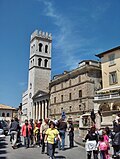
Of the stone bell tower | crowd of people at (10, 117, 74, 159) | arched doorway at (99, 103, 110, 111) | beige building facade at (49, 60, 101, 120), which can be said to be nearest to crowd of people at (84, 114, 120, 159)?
crowd of people at (10, 117, 74, 159)

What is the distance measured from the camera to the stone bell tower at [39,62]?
7369 centimetres

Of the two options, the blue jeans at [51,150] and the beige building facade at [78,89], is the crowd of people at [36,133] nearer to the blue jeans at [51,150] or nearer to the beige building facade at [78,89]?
the blue jeans at [51,150]

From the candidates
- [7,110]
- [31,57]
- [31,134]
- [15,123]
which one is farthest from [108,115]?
[7,110]

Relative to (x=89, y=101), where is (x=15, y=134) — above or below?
below

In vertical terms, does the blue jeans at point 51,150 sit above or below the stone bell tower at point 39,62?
below

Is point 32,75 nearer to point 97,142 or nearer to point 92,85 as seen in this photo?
point 92,85

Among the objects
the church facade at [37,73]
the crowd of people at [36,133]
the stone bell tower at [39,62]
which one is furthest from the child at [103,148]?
the stone bell tower at [39,62]

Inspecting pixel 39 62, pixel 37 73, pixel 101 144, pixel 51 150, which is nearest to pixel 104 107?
pixel 101 144

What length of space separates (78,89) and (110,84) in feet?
35.7

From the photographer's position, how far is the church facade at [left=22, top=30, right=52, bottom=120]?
234 feet

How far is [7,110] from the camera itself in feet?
270

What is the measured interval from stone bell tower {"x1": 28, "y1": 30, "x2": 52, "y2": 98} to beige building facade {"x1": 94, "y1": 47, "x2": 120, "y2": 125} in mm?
35704

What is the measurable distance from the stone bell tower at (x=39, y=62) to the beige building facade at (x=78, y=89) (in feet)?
58.2

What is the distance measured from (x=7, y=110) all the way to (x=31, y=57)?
816 inches
